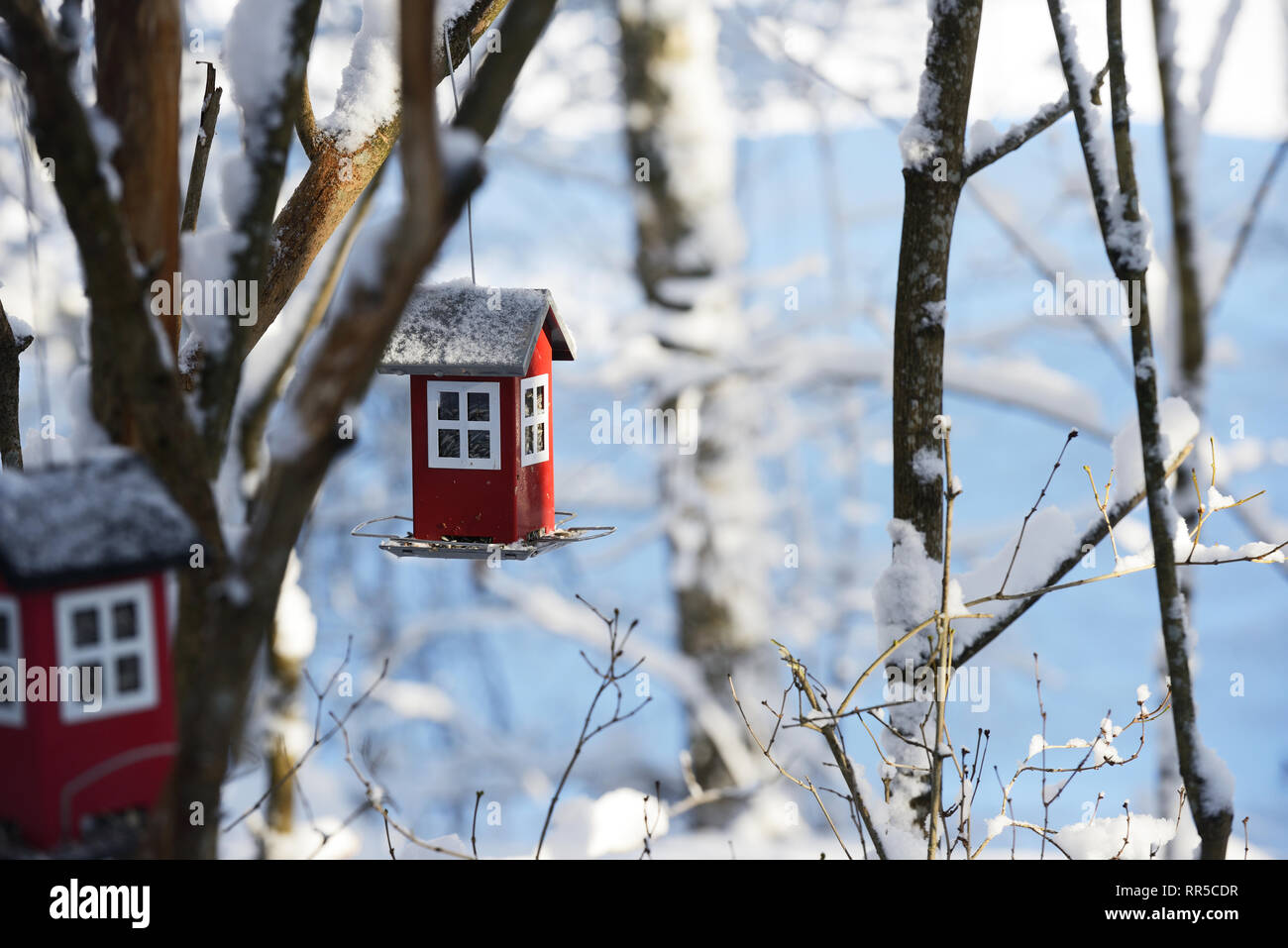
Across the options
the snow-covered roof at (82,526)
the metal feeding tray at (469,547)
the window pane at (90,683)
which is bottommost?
the window pane at (90,683)

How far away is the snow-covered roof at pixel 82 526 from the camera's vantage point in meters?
0.77

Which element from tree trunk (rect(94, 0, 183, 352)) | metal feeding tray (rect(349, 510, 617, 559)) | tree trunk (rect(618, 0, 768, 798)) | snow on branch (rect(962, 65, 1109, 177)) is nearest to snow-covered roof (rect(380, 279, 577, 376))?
metal feeding tray (rect(349, 510, 617, 559))

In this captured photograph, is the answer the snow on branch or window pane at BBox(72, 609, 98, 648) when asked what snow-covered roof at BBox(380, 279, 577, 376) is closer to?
the snow on branch

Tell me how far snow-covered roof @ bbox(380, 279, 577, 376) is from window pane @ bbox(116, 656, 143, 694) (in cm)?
73

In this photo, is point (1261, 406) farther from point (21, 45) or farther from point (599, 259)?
point (21, 45)

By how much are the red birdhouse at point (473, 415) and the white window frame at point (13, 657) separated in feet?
2.31

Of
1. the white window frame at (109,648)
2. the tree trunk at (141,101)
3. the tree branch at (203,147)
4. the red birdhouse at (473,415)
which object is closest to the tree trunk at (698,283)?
the red birdhouse at (473,415)

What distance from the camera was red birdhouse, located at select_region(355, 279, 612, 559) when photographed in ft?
5.01

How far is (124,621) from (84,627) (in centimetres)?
3

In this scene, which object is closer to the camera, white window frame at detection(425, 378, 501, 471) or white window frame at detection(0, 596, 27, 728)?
white window frame at detection(0, 596, 27, 728)

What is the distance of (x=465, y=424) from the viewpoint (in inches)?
63.4

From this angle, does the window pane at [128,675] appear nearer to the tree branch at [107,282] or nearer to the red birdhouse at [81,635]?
the red birdhouse at [81,635]
